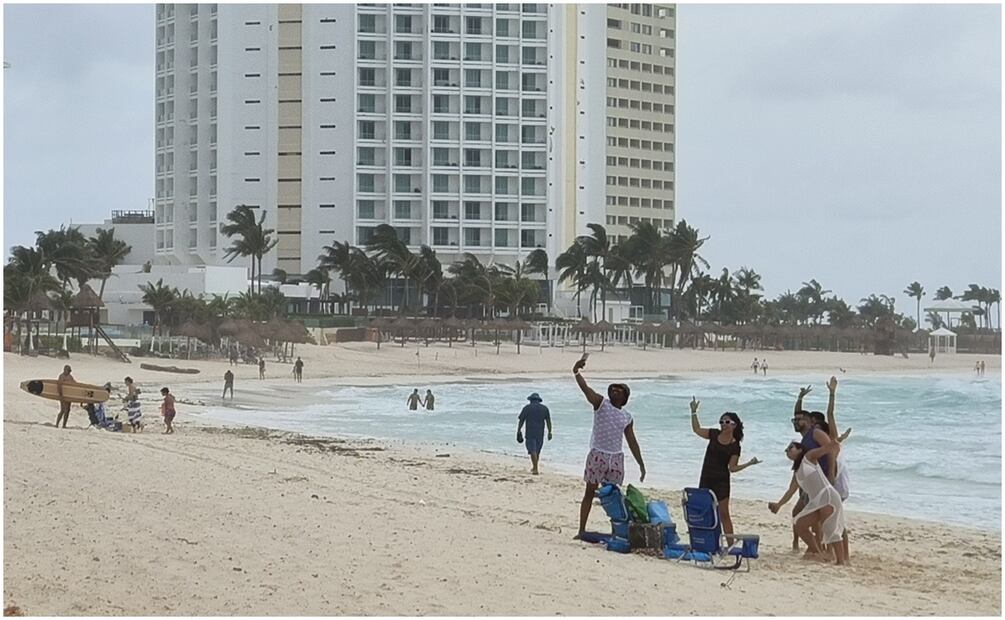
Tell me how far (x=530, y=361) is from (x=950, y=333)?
33977 millimetres

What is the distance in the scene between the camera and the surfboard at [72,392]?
19.8m

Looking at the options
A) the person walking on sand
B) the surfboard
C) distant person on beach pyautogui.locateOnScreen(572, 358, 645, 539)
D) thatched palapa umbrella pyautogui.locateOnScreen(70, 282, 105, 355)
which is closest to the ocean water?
the person walking on sand

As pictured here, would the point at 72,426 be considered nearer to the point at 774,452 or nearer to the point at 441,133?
the point at 774,452

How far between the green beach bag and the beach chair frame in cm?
37

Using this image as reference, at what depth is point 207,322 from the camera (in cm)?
5844

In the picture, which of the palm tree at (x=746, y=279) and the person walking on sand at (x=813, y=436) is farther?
the palm tree at (x=746, y=279)

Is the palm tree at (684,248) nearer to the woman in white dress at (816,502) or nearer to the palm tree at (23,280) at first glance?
the palm tree at (23,280)

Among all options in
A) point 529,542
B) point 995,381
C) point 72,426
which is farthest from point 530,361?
point 529,542

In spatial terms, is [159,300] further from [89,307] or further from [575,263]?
[575,263]

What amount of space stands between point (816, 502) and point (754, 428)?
81.6 ft

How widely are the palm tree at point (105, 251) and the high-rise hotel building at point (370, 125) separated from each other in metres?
4.31

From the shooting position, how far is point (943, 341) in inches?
3420

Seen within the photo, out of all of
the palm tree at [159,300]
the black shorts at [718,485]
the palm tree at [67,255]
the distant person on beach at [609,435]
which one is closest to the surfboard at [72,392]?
the distant person on beach at [609,435]

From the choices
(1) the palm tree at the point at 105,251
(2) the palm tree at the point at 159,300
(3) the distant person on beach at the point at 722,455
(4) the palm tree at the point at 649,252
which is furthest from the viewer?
(4) the palm tree at the point at 649,252
